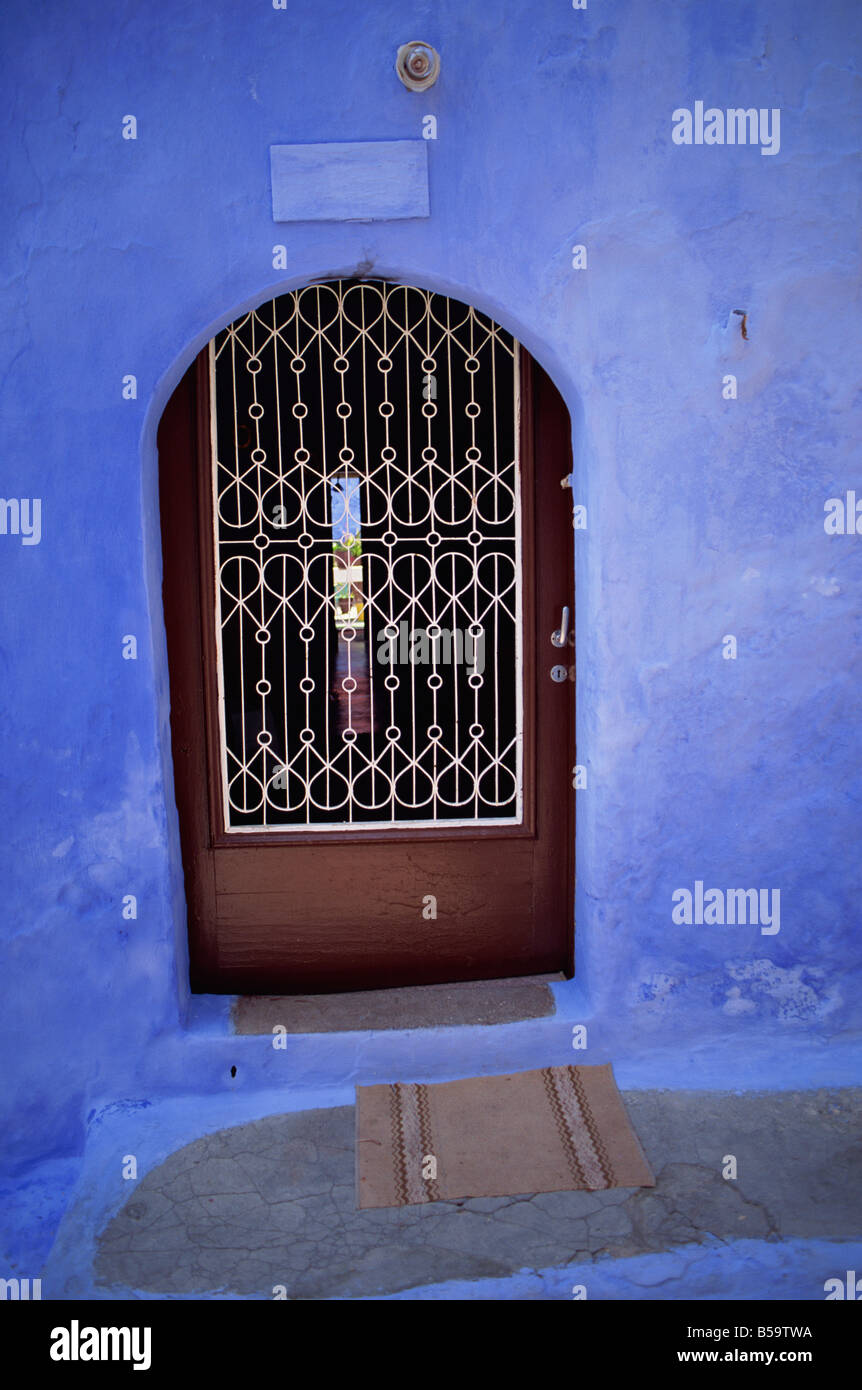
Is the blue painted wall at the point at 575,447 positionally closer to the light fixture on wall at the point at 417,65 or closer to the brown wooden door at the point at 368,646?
the light fixture on wall at the point at 417,65

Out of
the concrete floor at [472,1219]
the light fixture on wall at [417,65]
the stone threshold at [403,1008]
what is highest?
the light fixture on wall at [417,65]

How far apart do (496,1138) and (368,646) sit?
5.47 ft

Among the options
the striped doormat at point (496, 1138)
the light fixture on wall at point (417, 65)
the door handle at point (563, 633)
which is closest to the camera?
the striped doormat at point (496, 1138)

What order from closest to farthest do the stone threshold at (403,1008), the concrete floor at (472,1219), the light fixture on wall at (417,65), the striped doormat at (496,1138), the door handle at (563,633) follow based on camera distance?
1. the concrete floor at (472,1219)
2. the striped doormat at (496,1138)
3. the light fixture on wall at (417,65)
4. the stone threshold at (403,1008)
5. the door handle at (563,633)

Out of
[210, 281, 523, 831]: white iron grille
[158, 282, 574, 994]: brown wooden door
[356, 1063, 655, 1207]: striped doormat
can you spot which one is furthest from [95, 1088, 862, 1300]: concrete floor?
[210, 281, 523, 831]: white iron grille

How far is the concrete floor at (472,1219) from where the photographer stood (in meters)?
2.47

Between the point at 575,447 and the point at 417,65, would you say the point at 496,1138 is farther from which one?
the point at 417,65

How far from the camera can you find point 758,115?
300 centimetres

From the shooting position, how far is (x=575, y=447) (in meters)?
3.21

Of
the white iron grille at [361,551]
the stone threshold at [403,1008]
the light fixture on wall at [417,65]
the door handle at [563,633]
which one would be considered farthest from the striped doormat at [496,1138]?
the light fixture on wall at [417,65]
